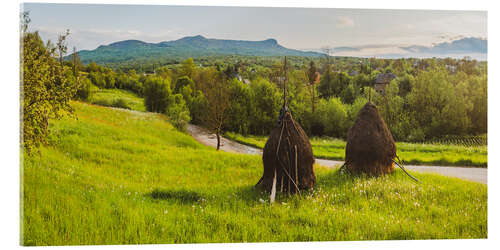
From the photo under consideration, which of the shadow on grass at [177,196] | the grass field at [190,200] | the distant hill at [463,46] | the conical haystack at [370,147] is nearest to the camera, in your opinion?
the grass field at [190,200]

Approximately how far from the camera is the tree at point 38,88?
16.2ft

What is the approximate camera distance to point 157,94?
639 cm

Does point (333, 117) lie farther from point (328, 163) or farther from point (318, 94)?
point (328, 163)

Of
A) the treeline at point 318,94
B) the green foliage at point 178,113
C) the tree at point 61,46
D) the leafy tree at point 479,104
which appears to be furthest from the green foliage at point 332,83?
the tree at point 61,46

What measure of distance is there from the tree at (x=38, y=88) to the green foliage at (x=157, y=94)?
4.53 ft

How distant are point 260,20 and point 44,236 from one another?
16.1 feet

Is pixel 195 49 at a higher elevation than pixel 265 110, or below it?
higher

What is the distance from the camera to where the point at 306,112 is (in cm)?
639

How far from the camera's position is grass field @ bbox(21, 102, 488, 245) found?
4809 millimetres

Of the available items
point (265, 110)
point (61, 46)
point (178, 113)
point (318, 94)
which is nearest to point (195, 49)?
point (178, 113)

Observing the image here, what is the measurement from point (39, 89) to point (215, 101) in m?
2.86

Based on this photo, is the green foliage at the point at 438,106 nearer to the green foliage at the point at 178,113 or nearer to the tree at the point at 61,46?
the green foliage at the point at 178,113

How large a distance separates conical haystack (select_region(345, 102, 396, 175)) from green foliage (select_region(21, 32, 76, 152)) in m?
4.89
